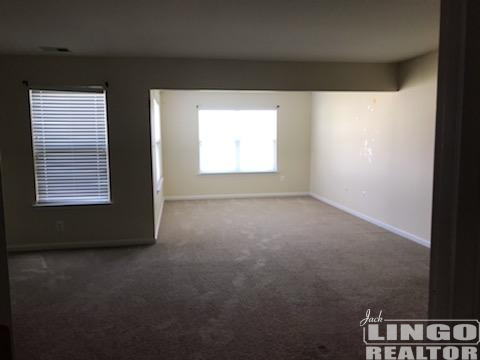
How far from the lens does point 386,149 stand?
5.34 metres

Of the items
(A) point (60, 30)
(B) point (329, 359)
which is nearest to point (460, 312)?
(B) point (329, 359)

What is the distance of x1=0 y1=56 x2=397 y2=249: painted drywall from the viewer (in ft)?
14.4

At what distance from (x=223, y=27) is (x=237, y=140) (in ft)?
15.6

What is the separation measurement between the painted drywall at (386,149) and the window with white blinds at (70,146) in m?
3.72

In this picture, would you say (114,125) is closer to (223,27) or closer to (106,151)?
(106,151)

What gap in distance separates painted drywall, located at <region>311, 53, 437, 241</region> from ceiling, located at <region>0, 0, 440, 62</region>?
0.56 m

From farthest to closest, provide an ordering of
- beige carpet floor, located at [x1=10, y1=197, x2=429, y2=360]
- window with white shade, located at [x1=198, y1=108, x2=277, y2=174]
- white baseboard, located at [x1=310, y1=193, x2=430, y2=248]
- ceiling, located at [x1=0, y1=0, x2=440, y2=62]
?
window with white shade, located at [x1=198, y1=108, x2=277, y2=174], white baseboard, located at [x1=310, y1=193, x2=430, y2=248], ceiling, located at [x1=0, y1=0, x2=440, y2=62], beige carpet floor, located at [x1=10, y1=197, x2=429, y2=360]

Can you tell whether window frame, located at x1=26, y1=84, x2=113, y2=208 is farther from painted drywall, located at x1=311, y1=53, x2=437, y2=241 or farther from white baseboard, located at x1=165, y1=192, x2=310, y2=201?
painted drywall, located at x1=311, y1=53, x2=437, y2=241

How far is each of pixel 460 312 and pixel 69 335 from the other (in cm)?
270

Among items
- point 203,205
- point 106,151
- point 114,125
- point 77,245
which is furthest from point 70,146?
point 203,205

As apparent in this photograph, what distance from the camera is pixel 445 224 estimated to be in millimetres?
562

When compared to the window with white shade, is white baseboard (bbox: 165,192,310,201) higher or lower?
lower

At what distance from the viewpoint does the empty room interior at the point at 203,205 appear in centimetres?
273

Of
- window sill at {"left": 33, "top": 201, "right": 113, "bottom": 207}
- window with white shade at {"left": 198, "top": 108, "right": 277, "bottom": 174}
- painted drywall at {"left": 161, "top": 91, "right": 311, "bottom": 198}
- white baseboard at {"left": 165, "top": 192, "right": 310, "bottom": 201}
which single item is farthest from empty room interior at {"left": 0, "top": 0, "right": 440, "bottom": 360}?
window with white shade at {"left": 198, "top": 108, "right": 277, "bottom": 174}
